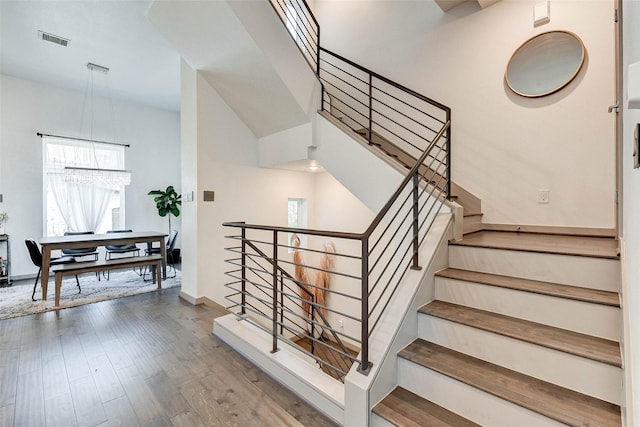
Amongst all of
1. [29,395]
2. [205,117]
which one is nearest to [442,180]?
[205,117]

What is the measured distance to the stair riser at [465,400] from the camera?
123 cm

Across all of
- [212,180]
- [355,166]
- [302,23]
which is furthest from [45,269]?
[302,23]

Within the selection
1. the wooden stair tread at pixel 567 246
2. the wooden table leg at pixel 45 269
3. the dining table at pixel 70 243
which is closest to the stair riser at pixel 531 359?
the wooden stair tread at pixel 567 246

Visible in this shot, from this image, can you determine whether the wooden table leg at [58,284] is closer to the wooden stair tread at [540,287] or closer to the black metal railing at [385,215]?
the black metal railing at [385,215]

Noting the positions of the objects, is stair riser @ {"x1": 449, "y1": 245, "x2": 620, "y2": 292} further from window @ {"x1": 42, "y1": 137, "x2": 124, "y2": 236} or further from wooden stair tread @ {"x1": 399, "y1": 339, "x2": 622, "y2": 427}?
window @ {"x1": 42, "y1": 137, "x2": 124, "y2": 236}

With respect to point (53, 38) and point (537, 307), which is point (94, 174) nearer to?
point (53, 38)

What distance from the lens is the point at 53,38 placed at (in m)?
3.83

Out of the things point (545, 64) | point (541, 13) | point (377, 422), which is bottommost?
point (377, 422)

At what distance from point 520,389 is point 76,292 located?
5.15 meters

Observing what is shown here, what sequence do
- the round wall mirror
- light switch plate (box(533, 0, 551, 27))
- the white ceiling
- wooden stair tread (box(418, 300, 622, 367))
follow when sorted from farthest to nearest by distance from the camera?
the white ceiling → light switch plate (box(533, 0, 551, 27)) → the round wall mirror → wooden stair tread (box(418, 300, 622, 367))

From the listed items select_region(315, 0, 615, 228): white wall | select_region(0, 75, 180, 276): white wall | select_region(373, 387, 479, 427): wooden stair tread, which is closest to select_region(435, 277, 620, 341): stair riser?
select_region(373, 387, 479, 427): wooden stair tread

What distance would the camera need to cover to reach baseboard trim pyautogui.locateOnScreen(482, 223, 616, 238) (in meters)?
2.53

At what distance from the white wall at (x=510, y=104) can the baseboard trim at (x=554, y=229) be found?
1.9 inches

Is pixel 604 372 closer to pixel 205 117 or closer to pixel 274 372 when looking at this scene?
pixel 274 372
